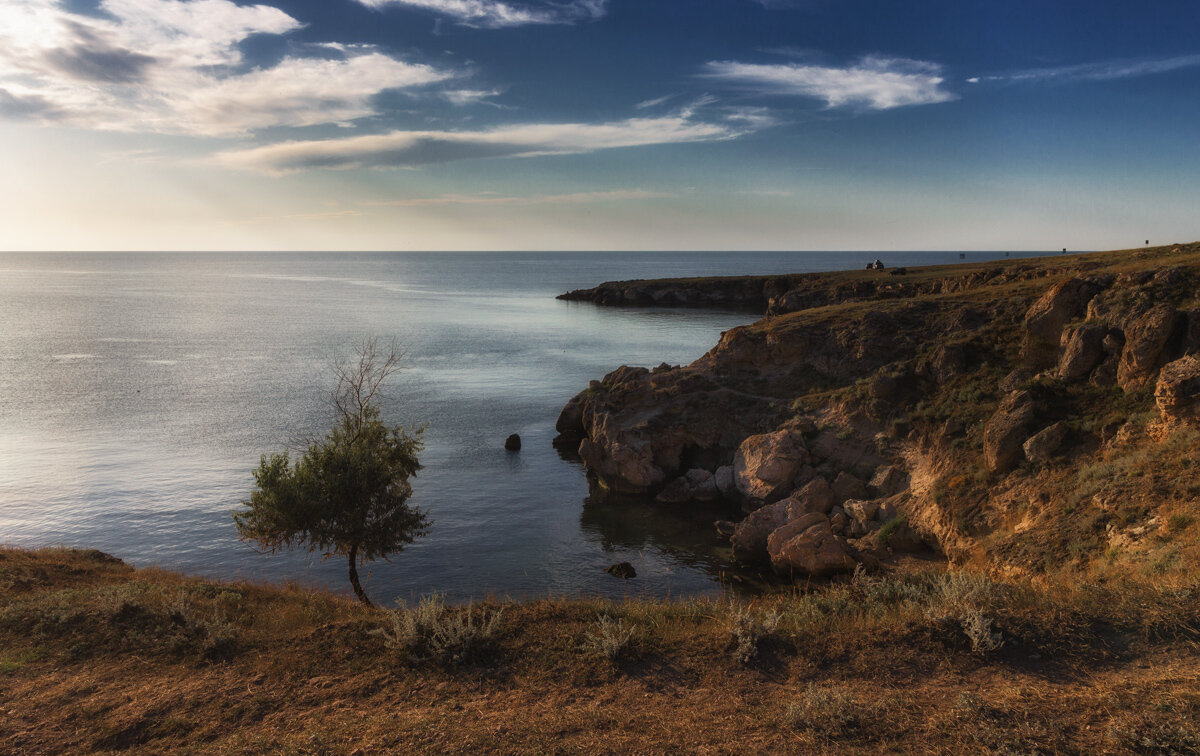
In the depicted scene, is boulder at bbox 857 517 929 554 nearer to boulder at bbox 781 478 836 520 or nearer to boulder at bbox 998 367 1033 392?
boulder at bbox 781 478 836 520

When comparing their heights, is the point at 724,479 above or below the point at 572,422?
below

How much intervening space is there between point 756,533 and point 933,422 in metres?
11.4

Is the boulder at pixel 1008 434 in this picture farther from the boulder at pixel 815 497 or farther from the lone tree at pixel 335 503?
the lone tree at pixel 335 503

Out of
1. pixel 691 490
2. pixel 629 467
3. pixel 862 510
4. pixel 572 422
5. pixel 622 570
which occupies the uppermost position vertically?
pixel 572 422

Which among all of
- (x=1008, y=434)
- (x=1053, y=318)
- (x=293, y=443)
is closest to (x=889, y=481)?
(x=1008, y=434)

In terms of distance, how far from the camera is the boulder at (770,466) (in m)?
34.5

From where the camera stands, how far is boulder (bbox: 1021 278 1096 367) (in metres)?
31.8

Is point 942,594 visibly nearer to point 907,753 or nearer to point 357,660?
point 907,753

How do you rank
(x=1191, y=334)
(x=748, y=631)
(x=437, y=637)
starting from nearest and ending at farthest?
1. (x=748, y=631)
2. (x=437, y=637)
3. (x=1191, y=334)

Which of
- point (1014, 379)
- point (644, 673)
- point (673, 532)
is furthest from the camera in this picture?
point (673, 532)

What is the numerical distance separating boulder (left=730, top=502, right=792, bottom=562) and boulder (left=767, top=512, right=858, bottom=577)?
103cm

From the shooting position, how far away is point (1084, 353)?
28.1m

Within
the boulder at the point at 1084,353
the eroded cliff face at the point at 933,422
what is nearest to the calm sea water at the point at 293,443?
the eroded cliff face at the point at 933,422

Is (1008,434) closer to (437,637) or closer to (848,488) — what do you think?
(848,488)
